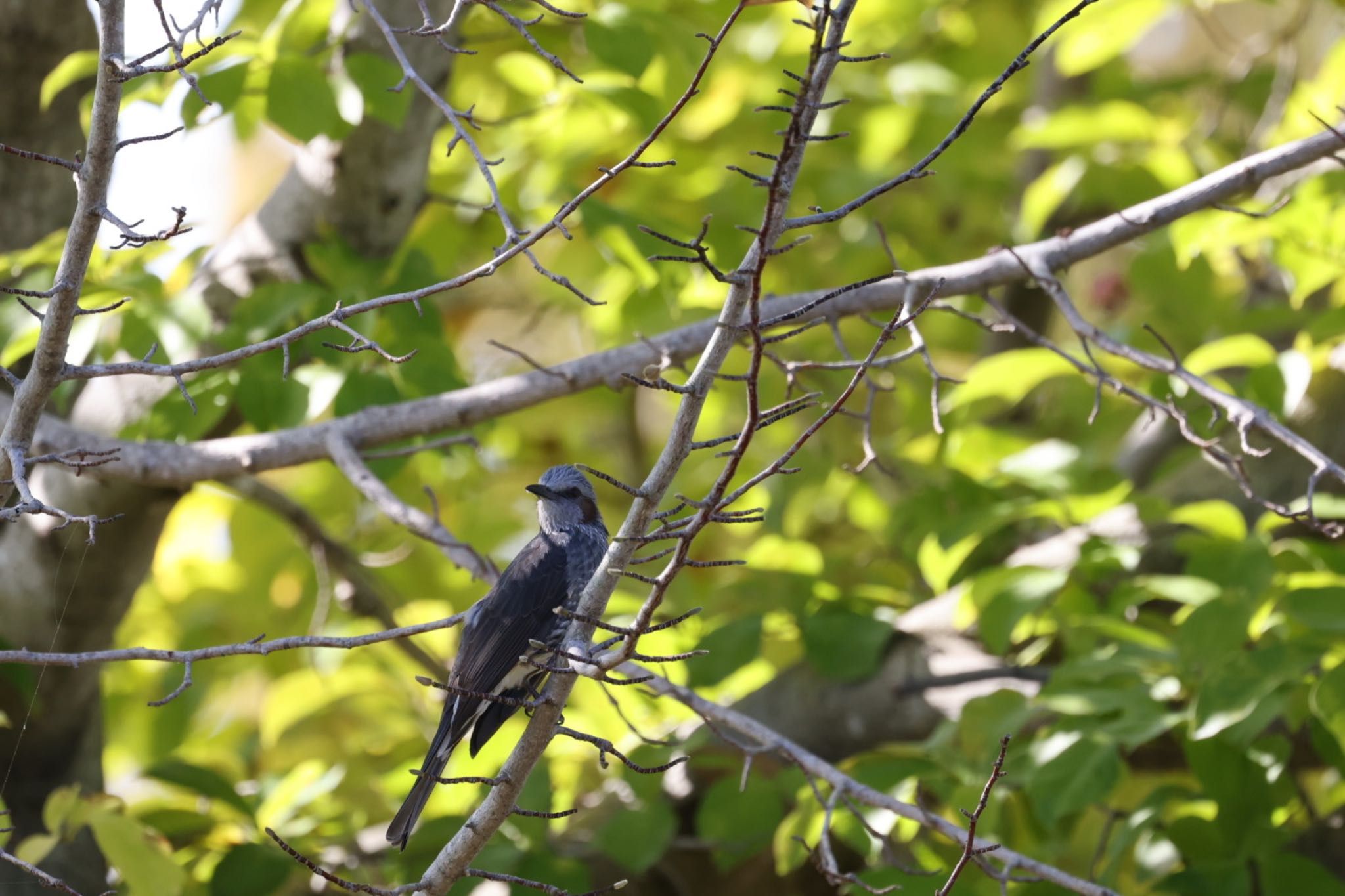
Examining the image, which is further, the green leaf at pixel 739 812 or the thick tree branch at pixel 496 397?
the green leaf at pixel 739 812

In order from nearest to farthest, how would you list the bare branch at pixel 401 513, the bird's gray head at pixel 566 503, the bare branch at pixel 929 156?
1. the bare branch at pixel 929 156
2. the bare branch at pixel 401 513
3. the bird's gray head at pixel 566 503

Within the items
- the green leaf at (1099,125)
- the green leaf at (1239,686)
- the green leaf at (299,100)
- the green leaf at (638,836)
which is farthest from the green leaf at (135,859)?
the green leaf at (1099,125)

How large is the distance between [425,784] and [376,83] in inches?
64.1

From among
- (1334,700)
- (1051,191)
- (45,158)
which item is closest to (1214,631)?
(1334,700)

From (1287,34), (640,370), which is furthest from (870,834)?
(1287,34)

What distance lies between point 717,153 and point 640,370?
214 centimetres

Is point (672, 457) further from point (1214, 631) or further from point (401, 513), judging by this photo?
point (1214, 631)

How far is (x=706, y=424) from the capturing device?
4844 mm

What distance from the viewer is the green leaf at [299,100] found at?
2600 millimetres

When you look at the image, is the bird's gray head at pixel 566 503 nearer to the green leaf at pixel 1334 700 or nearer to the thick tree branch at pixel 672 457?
the thick tree branch at pixel 672 457

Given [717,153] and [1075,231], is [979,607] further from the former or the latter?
[717,153]

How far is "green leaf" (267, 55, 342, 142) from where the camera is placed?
2600 millimetres

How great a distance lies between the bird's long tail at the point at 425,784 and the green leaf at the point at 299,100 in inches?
53.6

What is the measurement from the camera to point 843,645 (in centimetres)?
333
